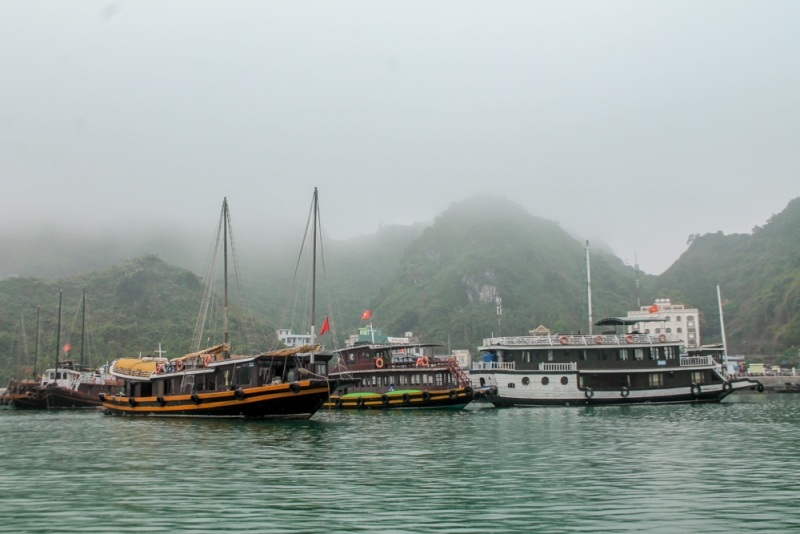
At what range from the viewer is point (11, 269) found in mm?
140625

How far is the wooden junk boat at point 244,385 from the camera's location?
31547 mm

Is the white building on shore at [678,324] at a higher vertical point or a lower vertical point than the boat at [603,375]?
higher

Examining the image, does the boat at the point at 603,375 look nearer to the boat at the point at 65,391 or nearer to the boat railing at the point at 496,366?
the boat railing at the point at 496,366

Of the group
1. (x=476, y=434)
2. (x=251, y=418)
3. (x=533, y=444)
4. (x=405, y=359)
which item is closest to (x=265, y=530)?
(x=533, y=444)

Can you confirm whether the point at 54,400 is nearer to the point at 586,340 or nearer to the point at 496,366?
the point at 496,366

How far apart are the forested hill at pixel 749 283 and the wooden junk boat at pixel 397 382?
→ 63.3 meters

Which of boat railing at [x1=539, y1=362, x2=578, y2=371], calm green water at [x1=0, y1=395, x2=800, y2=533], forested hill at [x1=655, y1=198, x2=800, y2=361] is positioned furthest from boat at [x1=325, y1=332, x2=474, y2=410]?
forested hill at [x1=655, y1=198, x2=800, y2=361]

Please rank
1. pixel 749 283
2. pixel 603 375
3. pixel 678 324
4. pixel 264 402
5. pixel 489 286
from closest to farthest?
1. pixel 264 402
2. pixel 603 375
3. pixel 678 324
4. pixel 749 283
5. pixel 489 286

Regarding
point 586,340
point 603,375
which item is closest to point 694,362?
point 603,375

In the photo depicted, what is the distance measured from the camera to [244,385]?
→ 33.1 metres

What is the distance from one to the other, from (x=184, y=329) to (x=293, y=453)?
8470cm

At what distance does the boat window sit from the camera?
43.0 meters

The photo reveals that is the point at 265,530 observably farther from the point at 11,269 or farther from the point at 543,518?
the point at 11,269

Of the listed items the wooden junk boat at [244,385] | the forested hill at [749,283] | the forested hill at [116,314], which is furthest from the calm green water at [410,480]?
the forested hill at [749,283]
